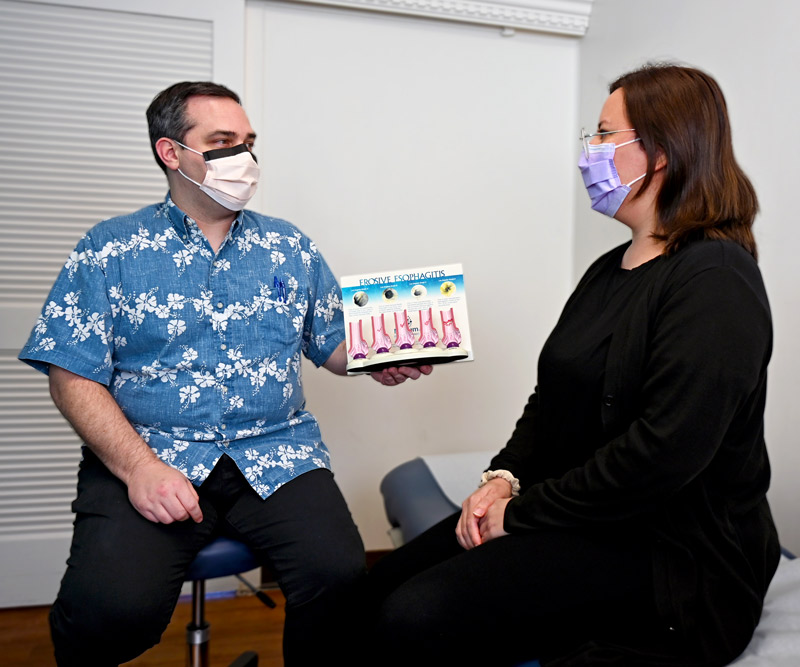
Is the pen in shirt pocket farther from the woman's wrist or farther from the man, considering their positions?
the woman's wrist

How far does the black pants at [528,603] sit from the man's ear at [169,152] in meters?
1.03

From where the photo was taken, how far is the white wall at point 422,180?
246cm

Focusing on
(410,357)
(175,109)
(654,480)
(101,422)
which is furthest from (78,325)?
(654,480)

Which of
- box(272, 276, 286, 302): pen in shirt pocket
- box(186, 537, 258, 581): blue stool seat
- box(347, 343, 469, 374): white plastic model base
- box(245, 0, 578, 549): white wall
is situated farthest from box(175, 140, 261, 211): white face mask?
box(245, 0, 578, 549): white wall

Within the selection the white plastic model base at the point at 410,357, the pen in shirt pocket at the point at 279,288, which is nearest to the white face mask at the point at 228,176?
the pen in shirt pocket at the point at 279,288

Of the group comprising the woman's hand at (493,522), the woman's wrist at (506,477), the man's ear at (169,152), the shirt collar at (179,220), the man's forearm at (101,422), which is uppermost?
the man's ear at (169,152)

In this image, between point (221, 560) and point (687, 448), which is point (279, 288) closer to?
point (221, 560)

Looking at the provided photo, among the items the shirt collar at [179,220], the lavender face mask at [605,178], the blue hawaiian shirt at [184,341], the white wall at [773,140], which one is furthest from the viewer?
the white wall at [773,140]

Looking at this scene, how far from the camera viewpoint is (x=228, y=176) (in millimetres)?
1590

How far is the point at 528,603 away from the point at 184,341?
840mm

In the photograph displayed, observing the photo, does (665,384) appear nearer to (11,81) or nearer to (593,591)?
(593,591)

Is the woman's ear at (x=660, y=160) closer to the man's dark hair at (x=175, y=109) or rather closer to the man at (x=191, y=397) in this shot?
the man at (x=191, y=397)

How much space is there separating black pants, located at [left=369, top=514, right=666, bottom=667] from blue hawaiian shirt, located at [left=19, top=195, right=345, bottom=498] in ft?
1.48

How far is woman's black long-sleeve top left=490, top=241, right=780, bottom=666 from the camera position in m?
1.05
